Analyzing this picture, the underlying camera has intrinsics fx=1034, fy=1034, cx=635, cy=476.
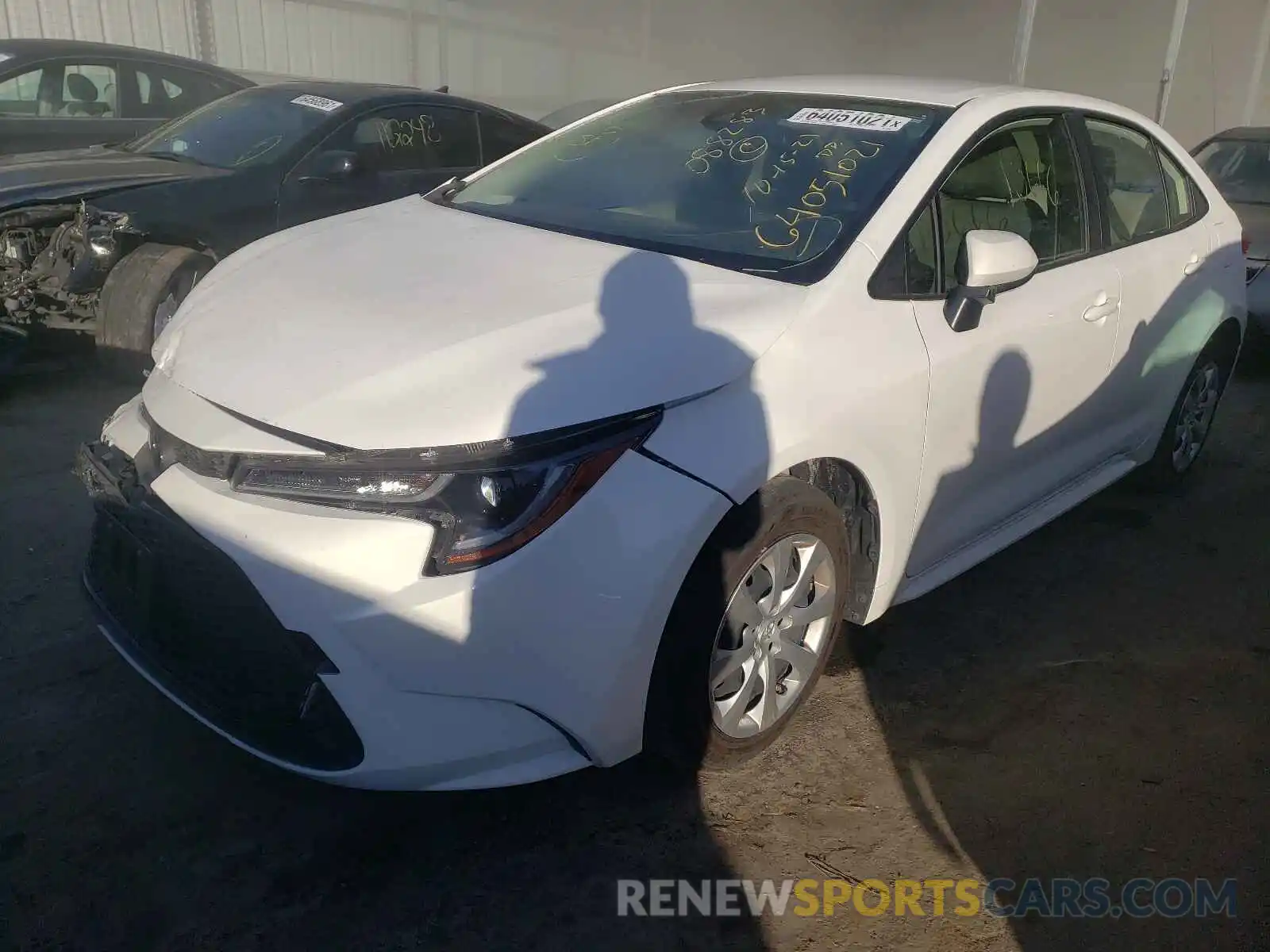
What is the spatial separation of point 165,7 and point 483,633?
1446 centimetres

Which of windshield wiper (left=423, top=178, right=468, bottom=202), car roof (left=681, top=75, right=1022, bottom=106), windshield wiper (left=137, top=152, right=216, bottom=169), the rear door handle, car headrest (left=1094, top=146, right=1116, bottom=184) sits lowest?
windshield wiper (left=137, top=152, right=216, bottom=169)

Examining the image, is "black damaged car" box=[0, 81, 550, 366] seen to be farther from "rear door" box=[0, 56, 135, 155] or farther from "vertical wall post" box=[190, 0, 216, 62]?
"vertical wall post" box=[190, 0, 216, 62]

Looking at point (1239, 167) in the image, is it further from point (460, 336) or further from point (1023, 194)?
point (460, 336)

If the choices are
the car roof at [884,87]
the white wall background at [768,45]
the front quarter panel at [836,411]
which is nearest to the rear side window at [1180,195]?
the car roof at [884,87]

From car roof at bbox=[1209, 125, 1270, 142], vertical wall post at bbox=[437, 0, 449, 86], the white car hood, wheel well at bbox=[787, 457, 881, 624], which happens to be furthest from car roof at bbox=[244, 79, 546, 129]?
vertical wall post at bbox=[437, 0, 449, 86]

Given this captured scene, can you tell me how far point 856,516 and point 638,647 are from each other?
2.87 ft

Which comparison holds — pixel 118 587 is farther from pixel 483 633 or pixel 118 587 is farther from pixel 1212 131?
pixel 1212 131

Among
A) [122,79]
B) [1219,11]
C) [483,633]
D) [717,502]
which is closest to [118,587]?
[483,633]

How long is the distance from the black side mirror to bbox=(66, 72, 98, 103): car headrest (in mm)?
2865

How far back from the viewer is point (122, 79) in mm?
7293

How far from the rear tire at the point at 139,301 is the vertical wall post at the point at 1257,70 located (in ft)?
77.5

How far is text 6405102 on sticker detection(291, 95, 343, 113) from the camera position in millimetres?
5724

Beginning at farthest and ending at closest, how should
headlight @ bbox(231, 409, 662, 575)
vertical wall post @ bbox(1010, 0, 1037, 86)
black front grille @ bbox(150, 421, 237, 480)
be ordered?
vertical wall post @ bbox(1010, 0, 1037, 86) → black front grille @ bbox(150, 421, 237, 480) → headlight @ bbox(231, 409, 662, 575)

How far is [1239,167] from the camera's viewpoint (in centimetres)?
808
